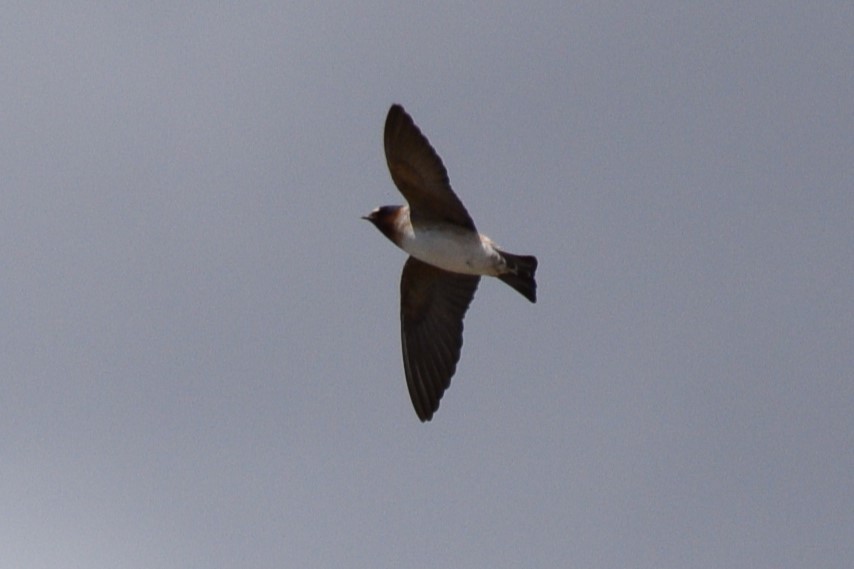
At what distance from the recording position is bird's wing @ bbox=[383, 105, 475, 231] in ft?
52.4

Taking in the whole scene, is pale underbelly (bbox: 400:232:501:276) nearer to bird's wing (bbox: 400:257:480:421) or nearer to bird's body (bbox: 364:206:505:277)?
bird's body (bbox: 364:206:505:277)

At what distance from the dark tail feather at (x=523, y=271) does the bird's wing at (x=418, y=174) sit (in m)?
0.36

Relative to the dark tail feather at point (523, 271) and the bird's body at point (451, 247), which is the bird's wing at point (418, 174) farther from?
the dark tail feather at point (523, 271)

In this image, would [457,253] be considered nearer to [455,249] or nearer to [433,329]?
[455,249]

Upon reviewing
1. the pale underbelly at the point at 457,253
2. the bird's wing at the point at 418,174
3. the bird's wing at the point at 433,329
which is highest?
the bird's wing at the point at 418,174

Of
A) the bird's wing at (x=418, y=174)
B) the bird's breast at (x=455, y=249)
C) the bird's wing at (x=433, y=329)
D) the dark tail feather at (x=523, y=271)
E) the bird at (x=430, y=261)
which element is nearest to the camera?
the bird's wing at (x=418, y=174)

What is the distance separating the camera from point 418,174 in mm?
16172

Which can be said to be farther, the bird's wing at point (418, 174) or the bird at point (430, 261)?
the bird at point (430, 261)

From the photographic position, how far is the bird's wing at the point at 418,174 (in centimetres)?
1598

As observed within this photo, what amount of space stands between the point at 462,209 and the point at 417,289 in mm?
1442

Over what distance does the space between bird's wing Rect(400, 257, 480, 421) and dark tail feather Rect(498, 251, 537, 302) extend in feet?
3.39

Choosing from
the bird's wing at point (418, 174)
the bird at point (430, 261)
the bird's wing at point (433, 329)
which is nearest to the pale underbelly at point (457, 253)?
the bird at point (430, 261)

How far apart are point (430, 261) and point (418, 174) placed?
0.73m

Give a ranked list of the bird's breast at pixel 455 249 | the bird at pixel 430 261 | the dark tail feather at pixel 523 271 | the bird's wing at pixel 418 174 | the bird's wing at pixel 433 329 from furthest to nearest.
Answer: the bird's wing at pixel 433 329
the dark tail feather at pixel 523 271
the bird's breast at pixel 455 249
the bird at pixel 430 261
the bird's wing at pixel 418 174
